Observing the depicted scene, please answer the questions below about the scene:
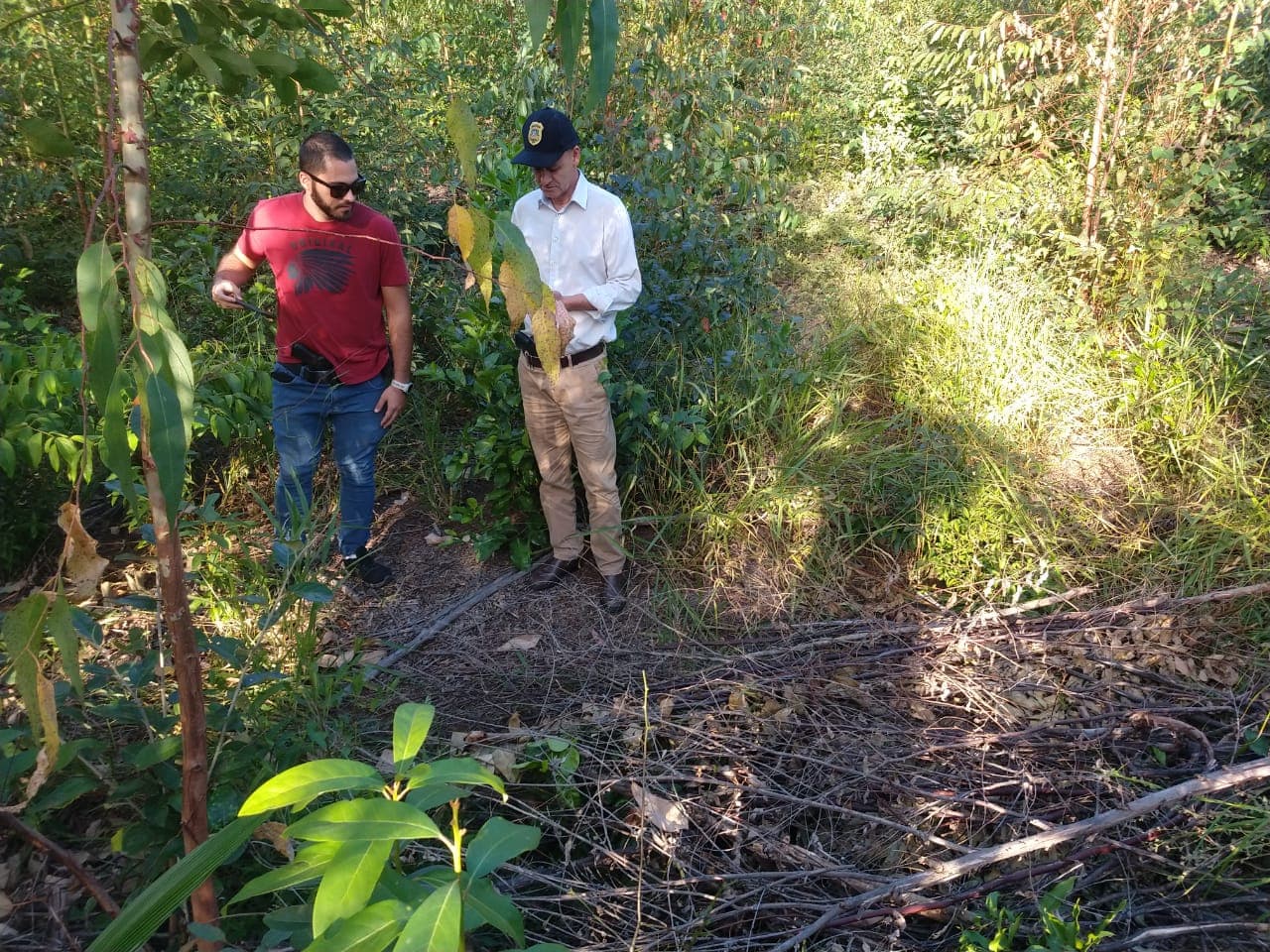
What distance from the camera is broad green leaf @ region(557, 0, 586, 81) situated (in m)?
1.14

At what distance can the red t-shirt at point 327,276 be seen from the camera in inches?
136

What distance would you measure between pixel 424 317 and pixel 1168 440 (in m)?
3.70

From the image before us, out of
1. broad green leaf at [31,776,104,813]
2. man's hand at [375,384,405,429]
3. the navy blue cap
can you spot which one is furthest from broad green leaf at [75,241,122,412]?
man's hand at [375,384,405,429]

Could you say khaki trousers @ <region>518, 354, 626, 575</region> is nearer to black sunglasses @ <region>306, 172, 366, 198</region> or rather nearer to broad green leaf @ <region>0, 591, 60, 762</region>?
black sunglasses @ <region>306, 172, 366, 198</region>

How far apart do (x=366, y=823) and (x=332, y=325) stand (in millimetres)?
2676

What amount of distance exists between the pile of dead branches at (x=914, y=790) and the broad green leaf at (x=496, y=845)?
0.74 m

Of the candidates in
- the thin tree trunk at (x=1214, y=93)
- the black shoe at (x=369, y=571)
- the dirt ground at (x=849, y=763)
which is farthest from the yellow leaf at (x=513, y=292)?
the thin tree trunk at (x=1214, y=93)

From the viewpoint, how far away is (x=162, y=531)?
1300 millimetres

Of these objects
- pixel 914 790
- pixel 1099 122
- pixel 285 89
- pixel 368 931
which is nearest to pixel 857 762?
pixel 914 790

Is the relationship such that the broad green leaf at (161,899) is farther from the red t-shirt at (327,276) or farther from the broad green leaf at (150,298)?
the red t-shirt at (327,276)

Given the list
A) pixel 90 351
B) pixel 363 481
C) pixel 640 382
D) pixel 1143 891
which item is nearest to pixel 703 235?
pixel 640 382

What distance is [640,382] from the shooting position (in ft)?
13.9

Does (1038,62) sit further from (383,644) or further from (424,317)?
(383,644)

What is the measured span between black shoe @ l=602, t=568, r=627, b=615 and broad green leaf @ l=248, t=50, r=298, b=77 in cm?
254
